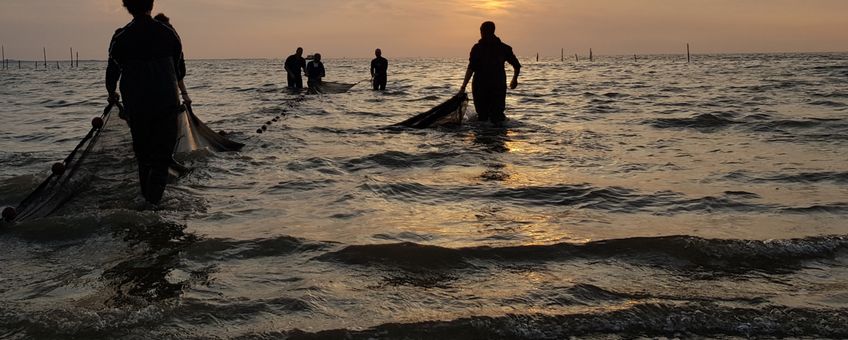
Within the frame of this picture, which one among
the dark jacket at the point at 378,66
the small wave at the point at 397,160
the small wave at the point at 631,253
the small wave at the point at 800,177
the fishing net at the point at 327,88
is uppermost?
the dark jacket at the point at 378,66

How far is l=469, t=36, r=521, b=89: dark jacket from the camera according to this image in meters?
10.5

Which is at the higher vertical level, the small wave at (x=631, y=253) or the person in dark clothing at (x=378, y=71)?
the person in dark clothing at (x=378, y=71)

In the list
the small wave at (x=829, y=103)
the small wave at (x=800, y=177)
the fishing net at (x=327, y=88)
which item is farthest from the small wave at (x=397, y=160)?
the fishing net at (x=327, y=88)

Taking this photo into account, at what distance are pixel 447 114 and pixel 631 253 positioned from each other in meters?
7.32

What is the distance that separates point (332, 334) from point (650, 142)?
750 centimetres

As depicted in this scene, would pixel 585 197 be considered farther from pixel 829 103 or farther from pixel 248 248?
pixel 829 103

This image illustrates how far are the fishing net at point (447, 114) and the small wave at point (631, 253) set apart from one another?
23.1ft

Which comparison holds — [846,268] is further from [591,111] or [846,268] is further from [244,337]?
[591,111]

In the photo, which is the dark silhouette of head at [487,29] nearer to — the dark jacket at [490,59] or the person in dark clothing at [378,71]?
the dark jacket at [490,59]

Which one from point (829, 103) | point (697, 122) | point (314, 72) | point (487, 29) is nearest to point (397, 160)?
point (487, 29)

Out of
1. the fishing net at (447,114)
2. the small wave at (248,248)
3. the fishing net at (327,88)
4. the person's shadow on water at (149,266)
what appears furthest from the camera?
the fishing net at (327,88)

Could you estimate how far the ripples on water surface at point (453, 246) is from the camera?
3.16 metres

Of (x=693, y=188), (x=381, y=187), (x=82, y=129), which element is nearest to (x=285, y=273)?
(x=381, y=187)

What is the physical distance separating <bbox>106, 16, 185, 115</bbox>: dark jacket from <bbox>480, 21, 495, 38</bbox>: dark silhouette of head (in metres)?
5.69
